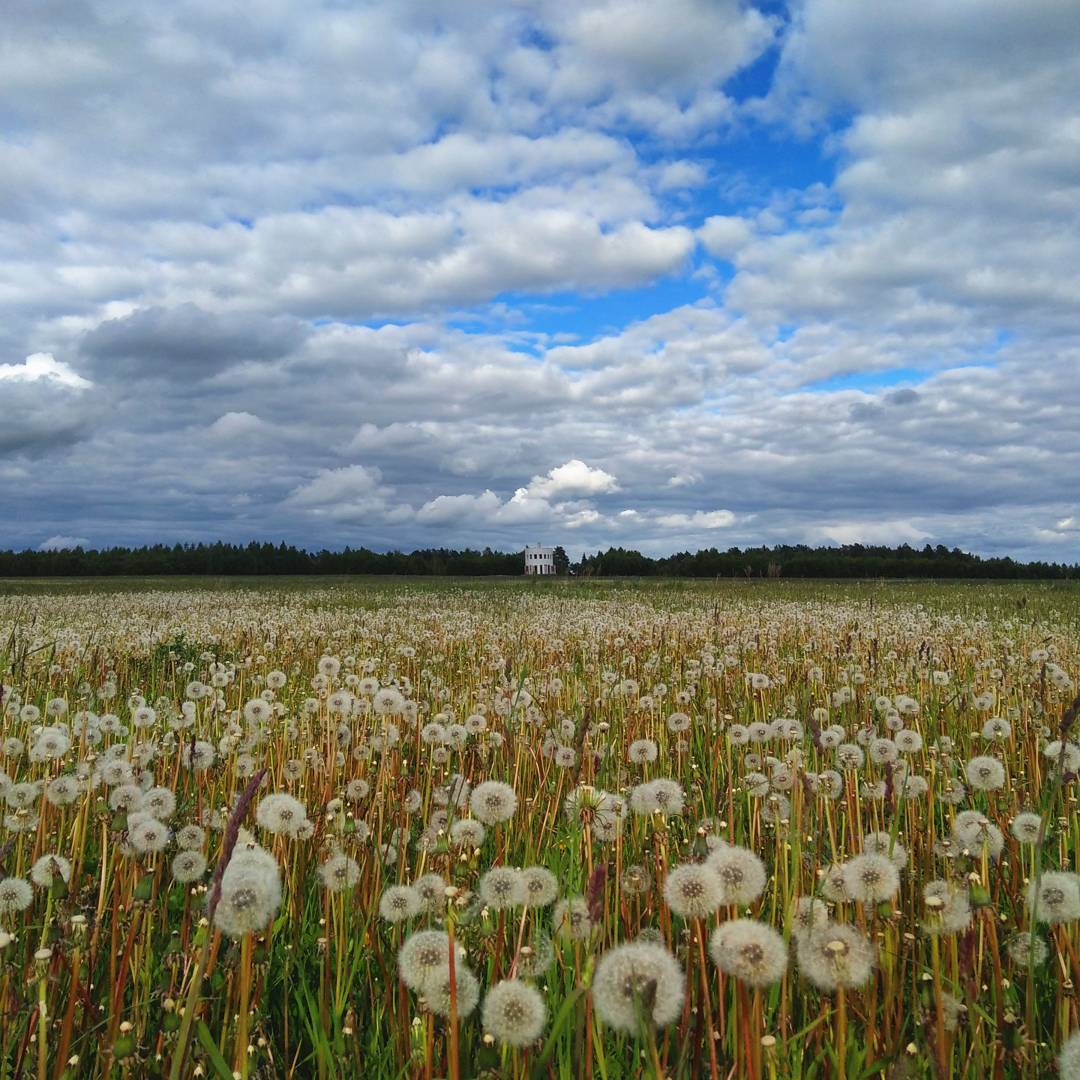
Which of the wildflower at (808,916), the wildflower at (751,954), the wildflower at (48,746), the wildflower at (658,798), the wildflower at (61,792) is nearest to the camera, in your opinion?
the wildflower at (751,954)

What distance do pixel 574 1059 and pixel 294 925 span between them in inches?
51.0

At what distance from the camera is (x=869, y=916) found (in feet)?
8.27

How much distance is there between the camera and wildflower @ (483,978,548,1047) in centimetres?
176

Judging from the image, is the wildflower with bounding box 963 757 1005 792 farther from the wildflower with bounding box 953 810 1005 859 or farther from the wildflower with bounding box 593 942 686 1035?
the wildflower with bounding box 593 942 686 1035

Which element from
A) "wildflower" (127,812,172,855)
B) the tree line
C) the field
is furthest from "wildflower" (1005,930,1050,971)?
the tree line

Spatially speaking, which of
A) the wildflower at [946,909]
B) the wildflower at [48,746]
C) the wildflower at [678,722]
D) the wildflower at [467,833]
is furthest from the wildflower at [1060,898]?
the wildflower at [48,746]

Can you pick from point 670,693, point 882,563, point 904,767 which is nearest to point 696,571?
point 882,563

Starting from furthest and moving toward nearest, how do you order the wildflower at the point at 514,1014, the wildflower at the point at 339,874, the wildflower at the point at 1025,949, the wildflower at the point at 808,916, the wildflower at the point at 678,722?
the wildflower at the point at 678,722 → the wildflower at the point at 339,874 → the wildflower at the point at 1025,949 → the wildflower at the point at 808,916 → the wildflower at the point at 514,1014

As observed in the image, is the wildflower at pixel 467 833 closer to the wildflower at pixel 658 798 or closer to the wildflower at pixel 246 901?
the wildflower at pixel 658 798

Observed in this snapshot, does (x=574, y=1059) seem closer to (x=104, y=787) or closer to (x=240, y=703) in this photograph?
(x=104, y=787)

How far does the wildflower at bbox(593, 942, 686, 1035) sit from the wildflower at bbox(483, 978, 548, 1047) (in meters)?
0.17

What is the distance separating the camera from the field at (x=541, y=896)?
1.88 m

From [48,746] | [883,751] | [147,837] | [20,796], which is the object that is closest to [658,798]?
[883,751]

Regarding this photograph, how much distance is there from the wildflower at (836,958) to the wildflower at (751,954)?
29 centimetres
